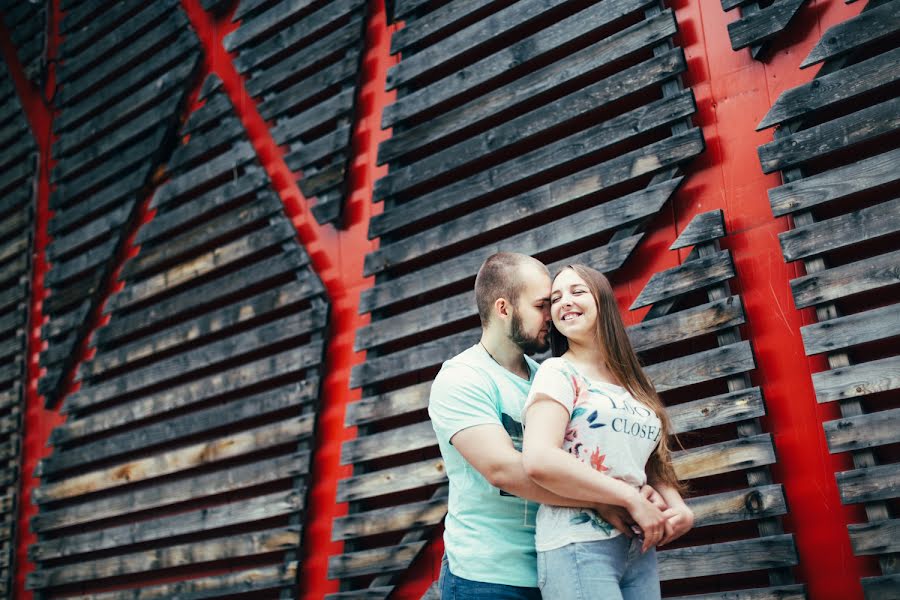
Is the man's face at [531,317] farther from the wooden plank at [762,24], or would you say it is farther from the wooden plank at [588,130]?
the wooden plank at [762,24]

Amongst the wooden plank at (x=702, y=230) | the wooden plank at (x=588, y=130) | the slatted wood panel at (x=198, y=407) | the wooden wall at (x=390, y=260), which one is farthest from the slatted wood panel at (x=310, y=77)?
the wooden plank at (x=702, y=230)

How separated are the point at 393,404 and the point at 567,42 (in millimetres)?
1843

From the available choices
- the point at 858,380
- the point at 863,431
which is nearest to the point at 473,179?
the point at 858,380

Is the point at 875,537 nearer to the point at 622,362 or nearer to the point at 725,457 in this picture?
the point at 725,457

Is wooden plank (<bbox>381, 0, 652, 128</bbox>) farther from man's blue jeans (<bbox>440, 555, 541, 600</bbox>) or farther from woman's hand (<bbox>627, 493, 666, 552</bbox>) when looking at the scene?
man's blue jeans (<bbox>440, 555, 541, 600</bbox>)

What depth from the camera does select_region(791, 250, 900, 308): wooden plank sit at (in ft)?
10.3

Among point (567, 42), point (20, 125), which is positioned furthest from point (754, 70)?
point (20, 125)

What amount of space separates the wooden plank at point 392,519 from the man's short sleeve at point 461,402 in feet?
6.31

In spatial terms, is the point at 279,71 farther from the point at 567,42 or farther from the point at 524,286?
the point at 524,286

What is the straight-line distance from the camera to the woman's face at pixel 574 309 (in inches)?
88.6

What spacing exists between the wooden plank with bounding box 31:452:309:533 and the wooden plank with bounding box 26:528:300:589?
249 mm

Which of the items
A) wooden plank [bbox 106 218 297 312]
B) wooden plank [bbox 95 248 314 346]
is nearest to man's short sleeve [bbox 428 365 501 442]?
wooden plank [bbox 95 248 314 346]

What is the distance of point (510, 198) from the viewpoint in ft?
13.8

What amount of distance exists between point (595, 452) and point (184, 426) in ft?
11.9
